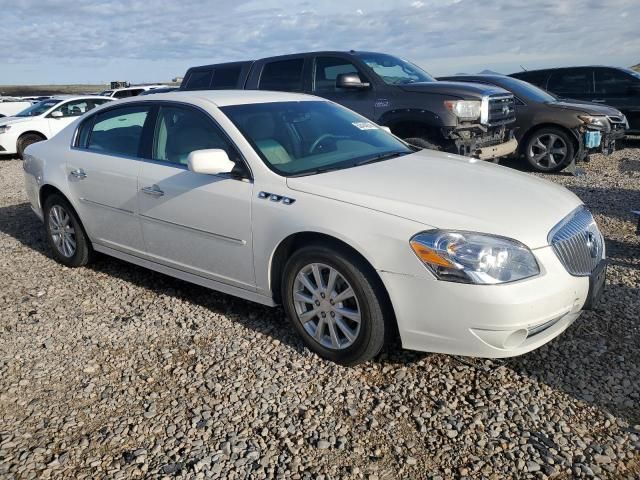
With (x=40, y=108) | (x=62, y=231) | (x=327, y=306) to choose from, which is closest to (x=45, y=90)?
(x=40, y=108)

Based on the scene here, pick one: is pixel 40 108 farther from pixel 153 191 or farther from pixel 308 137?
pixel 308 137

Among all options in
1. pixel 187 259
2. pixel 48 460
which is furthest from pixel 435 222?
pixel 48 460

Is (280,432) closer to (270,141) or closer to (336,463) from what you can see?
(336,463)

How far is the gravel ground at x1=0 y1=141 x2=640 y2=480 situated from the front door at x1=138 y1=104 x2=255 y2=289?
44 cm

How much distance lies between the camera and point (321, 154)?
12.9 feet

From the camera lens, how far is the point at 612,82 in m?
11.7

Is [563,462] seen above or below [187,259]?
below

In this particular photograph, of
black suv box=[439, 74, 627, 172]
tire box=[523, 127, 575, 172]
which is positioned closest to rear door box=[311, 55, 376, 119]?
black suv box=[439, 74, 627, 172]

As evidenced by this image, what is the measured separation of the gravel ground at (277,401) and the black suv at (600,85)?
8.40 metres

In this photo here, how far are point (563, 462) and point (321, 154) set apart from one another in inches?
92.0

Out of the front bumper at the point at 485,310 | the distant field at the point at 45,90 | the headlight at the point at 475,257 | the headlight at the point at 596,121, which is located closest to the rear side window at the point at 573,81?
the headlight at the point at 596,121

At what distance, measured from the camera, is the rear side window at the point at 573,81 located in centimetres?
1184

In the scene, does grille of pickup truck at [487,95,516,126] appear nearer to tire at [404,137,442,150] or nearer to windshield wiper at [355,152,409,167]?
tire at [404,137,442,150]

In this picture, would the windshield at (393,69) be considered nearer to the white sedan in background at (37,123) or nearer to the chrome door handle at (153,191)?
the chrome door handle at (153,191)
